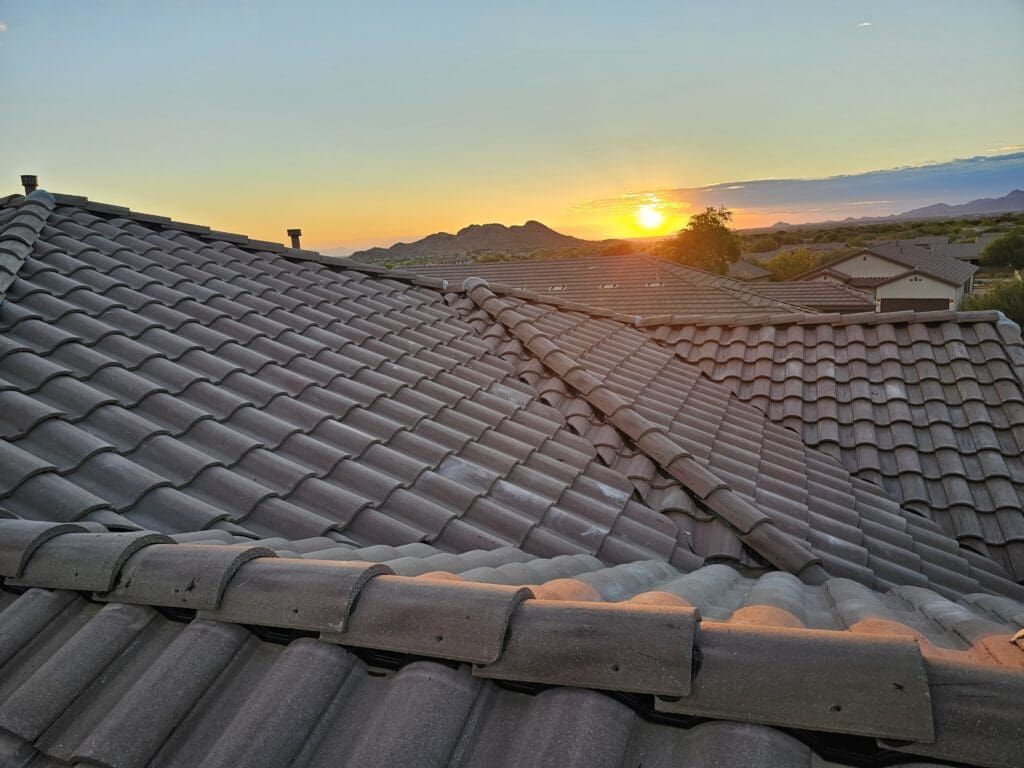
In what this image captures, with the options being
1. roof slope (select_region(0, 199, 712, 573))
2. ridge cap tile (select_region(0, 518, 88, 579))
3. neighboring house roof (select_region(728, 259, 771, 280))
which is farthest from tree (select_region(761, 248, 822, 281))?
ridge cap tile (select_region(0, 518, 88, 579))

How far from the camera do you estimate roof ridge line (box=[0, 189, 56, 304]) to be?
4.70m

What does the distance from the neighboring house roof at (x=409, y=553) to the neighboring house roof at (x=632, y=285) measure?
11507 millimetres

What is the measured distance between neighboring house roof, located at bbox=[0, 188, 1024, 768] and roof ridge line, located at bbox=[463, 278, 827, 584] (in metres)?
0.02

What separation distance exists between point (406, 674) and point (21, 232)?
220 inches

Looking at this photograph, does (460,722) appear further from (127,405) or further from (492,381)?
(492,381)

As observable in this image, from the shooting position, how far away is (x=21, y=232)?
5.36 metres

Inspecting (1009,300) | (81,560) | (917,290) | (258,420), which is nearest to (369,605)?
(81,560)

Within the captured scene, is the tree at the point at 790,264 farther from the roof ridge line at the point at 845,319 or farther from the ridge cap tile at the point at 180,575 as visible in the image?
the ridge cap tile at the point at 180,575

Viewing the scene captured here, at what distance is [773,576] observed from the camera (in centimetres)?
383

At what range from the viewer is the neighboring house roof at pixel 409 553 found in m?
1.62

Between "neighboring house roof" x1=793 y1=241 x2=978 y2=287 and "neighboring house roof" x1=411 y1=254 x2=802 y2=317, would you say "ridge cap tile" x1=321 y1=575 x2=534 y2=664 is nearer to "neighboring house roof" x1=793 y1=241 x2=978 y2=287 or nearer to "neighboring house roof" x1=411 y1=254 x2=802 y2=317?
"neighboring house roof" x1=411 y1=254 x2=802 y2=317

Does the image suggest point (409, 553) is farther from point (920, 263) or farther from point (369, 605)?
point (920, 263)

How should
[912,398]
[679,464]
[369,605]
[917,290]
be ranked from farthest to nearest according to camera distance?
[917,290] < [912,398] < [679,464] < [369,605]

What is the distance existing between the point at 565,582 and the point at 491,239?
97.4m
